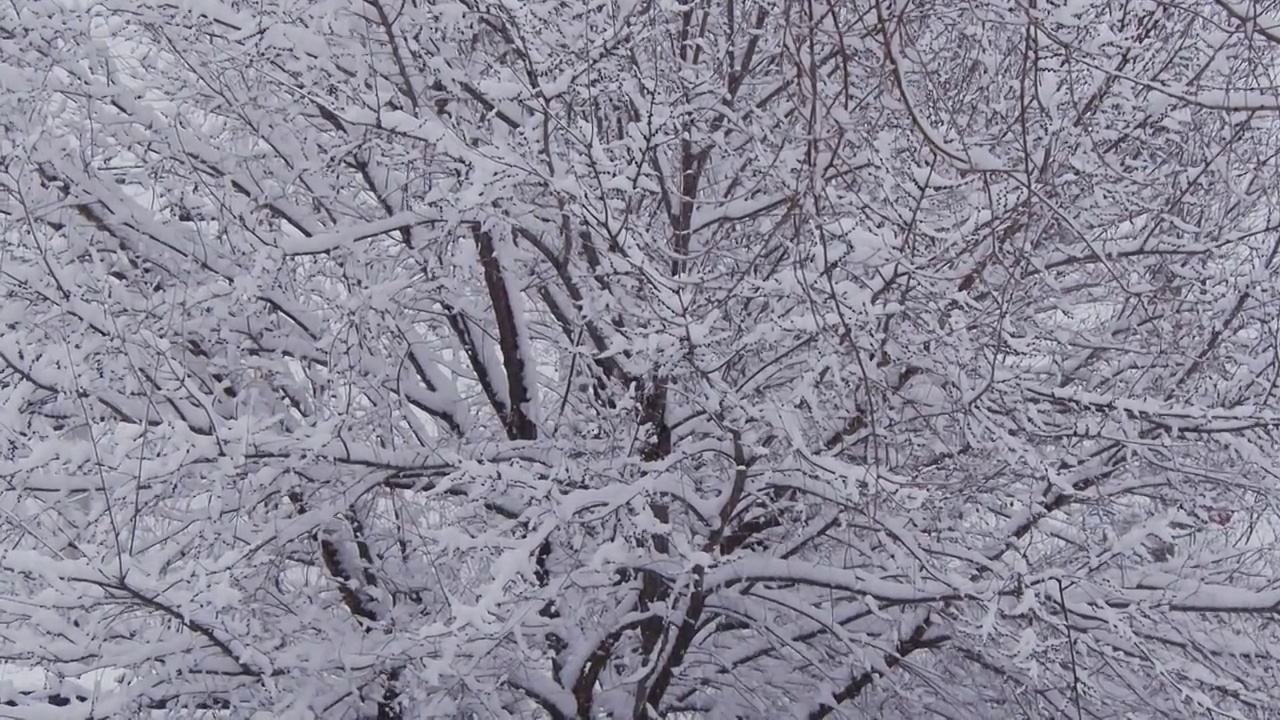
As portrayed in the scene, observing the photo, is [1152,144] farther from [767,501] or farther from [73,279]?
[73,279]

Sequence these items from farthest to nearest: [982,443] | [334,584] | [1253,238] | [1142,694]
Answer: [334,584] → [1253,238] → [1142,694] → [982,443]

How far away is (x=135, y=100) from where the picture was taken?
5.17 m

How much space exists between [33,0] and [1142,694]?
5498 mm

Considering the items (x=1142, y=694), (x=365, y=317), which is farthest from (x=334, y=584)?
(x=1142, y=694)

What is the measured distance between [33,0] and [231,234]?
4.58 ft

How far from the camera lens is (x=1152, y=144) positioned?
4.81 meters

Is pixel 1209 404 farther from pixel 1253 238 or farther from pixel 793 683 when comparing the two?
pixel 793 683

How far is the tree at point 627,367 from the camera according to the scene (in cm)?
409

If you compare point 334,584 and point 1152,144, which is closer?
point 1152,144

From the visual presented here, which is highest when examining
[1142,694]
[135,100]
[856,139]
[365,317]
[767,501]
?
[135,100]

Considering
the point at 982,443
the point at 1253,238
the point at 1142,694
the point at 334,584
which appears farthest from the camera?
the point at 334,584

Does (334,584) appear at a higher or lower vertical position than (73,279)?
lower

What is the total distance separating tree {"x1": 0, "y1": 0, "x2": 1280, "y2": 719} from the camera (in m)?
4.09

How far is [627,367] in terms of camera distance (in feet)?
13.5
